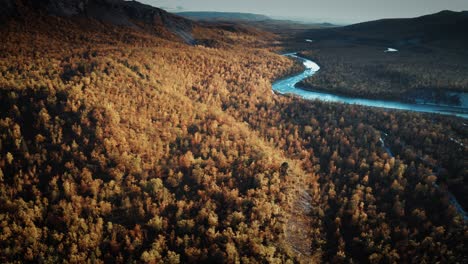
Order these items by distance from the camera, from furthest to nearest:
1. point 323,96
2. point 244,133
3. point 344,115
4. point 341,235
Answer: point 323,96
point 344,115
point 244,133
point 341,235

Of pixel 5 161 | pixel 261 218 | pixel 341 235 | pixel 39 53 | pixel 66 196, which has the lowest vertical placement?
pixel 341 235

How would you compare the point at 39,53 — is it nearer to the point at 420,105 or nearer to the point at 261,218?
the point at 261,218

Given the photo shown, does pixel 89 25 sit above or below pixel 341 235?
above

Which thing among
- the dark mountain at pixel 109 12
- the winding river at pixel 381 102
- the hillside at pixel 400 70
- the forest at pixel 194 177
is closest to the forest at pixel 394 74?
the hillside at pixel 400 70

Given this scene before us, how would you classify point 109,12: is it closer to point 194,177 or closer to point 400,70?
point 194,177

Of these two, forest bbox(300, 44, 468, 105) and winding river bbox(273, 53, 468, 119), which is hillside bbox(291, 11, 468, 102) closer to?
forest bbox(300, 44, 468, 105)

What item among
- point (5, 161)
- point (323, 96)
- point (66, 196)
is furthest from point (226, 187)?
point (323, 96)

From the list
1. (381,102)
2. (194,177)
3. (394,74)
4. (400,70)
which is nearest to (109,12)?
(194,177)

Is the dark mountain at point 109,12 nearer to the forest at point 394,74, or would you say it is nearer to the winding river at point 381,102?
the winding river at point 381,102
